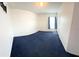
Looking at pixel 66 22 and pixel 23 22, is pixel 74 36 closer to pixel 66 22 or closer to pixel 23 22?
pixel 66 22

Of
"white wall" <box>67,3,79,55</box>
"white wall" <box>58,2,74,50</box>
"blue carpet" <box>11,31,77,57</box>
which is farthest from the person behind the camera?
"white wall" <box>58,2,74,50</box>

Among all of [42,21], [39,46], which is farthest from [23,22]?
[39,46]

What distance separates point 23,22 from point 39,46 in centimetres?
53

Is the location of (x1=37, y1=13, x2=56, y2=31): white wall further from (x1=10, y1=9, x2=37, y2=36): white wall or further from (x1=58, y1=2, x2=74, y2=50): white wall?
(x1=58, y1=2, x2=74, y2=50): white wall

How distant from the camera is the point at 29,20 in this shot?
1.74m

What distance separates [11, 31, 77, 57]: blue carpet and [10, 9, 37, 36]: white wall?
101 millimetres

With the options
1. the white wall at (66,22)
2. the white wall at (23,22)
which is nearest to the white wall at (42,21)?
the white wall at (23,22)

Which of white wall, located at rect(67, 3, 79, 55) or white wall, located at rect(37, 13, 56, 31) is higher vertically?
white wall, located at rect(37, 13, 56, 31)

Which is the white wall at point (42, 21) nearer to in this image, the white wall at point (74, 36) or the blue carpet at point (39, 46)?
the blue carpet at point (39, 46)

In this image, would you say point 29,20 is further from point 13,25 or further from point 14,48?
point 14,48

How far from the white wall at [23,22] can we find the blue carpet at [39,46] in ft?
0.33

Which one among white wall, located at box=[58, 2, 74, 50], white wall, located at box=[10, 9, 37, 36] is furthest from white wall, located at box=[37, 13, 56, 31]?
white wall, located at box=[58, 2, 74, 50]

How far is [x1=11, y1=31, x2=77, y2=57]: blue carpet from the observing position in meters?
1.59

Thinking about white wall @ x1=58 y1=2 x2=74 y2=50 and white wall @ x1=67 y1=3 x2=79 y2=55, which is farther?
→ white wall @ x1=58 y1=2 x2=74 y2=50
